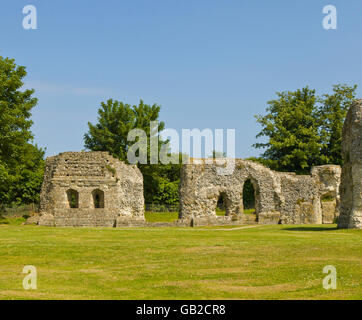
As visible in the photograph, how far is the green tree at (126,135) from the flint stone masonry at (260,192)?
1546 cm

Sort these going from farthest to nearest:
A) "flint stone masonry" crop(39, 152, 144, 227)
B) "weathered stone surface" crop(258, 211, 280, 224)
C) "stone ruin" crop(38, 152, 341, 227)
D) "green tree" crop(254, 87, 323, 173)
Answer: "green tree" crop(254, 87, 323, 173) < "weathered stone surface" crop(258, 211, 280, 224) < "flint stone masonry" crop(39, 152, 144, 227) < "stone ruin" crop(38, 152, 341, 227)

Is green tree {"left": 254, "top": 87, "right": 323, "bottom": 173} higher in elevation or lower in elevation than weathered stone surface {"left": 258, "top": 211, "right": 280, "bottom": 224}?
higher

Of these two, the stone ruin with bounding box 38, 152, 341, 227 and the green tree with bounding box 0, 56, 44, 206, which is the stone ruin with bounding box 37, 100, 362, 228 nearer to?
the stone ruin with bounding box 38, 152, 341, 227

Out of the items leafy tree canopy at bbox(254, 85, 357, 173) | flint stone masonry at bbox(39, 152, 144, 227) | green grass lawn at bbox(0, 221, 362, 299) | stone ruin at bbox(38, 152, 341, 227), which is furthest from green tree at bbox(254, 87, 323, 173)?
green grass lawn at bbox(0, 221, 362, 299)

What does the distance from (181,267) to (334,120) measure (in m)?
43.8

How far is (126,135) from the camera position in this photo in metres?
53.8

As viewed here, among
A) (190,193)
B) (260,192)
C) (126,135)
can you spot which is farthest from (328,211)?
(126,135)

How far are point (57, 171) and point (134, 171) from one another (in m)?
5.31

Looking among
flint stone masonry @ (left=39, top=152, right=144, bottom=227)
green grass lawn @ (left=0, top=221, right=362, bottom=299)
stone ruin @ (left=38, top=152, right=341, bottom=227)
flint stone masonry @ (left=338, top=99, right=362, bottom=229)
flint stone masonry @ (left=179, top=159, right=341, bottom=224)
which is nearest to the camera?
green grass lawn @ (left=0, top=221, right=362, bottom=299)

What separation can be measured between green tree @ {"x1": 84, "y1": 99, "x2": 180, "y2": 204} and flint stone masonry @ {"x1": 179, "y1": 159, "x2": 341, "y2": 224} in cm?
1546

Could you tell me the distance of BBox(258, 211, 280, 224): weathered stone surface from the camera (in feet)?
120

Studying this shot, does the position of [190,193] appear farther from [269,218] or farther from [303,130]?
[303,130]

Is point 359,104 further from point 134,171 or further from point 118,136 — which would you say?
point 118,136

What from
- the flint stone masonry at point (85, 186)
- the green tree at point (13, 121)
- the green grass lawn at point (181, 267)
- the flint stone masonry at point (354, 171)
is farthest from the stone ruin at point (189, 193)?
the green grass lawn at point (181, 267)
